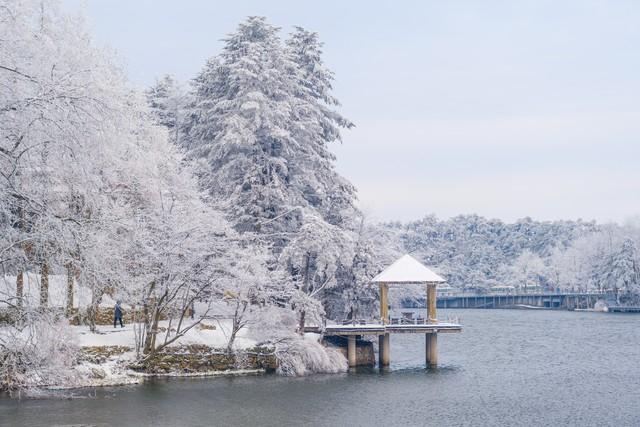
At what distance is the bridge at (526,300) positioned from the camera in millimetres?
120188

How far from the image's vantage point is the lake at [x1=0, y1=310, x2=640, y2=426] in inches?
991

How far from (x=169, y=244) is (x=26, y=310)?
78.7 ft

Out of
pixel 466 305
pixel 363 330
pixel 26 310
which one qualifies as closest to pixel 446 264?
pixel 466 305

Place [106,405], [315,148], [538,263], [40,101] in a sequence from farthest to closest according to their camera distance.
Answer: [538,263] → [315,148] → [106,405] → [40,101]

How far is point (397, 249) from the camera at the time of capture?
53812 mm

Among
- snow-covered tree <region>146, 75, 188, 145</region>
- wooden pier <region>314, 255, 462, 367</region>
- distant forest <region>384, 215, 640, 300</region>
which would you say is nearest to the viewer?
wooden pier <region>314, 255, 462, 367</region>

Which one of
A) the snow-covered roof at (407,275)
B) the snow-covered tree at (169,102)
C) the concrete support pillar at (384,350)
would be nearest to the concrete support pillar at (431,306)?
the snow-covered roof at (407,275)

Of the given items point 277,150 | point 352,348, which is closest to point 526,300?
point 277,150

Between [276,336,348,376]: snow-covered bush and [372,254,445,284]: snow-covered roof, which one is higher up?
[372,254,445,284]: snow-covered roof

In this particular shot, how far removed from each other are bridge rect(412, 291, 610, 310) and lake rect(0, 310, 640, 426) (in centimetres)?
7871

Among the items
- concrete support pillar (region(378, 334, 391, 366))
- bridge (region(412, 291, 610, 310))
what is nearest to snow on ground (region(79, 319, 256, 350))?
concrete support pillar (region(378, 334, 391, 366))

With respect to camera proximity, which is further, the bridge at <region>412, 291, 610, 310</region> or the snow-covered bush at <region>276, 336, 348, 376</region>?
the bridge at <region>412, 291, 610, 310</region>

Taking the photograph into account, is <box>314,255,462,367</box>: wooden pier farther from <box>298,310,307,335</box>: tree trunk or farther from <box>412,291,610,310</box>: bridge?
<box>412,291,610,310</box>: bridge

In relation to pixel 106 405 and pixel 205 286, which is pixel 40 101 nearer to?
pixel 106 405
